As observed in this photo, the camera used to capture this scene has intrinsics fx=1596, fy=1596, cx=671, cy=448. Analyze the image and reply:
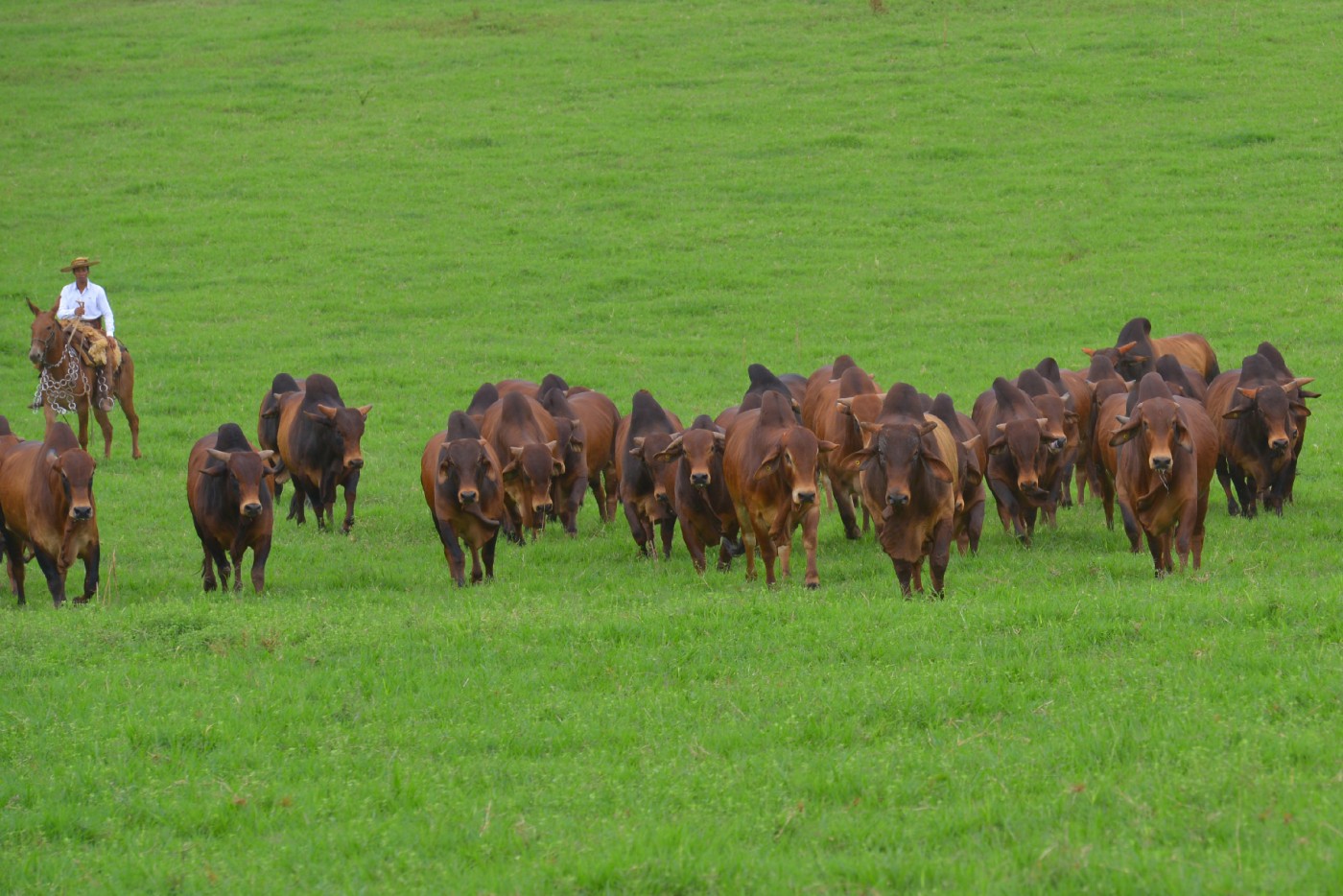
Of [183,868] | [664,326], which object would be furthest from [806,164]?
[183,868]

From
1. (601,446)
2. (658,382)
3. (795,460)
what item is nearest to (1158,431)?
(795,460)

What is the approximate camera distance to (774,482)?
1338cm

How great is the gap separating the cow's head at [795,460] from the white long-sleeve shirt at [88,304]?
12.6 meters

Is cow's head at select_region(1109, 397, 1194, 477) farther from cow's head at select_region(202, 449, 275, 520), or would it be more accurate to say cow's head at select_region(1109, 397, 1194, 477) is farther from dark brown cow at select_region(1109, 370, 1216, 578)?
cow's head at select_region(202, 449, 275, 520)

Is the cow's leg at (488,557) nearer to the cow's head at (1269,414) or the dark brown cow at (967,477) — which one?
the dark brown cow at (967,477)

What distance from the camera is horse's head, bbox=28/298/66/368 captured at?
21.1m

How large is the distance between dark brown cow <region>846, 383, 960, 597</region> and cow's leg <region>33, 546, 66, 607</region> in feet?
22.7

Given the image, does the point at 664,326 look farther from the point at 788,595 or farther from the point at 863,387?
the point at 788,595

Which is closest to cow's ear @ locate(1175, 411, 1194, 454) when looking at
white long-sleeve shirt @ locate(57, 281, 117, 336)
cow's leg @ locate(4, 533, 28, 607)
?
cow's leg @ locate(4, 533, 28, 607)

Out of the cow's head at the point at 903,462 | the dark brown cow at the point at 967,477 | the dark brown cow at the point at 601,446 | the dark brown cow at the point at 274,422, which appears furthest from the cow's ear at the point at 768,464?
the dark brown cow at the point at 274,422

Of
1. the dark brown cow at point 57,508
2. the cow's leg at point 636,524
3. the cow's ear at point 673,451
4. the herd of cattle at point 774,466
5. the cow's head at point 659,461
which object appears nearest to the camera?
the herd of cattle at point 774,466

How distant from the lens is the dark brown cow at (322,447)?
17688 mm

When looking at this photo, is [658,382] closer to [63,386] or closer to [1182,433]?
[63,386]

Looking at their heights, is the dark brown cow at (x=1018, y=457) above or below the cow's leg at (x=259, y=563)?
above
